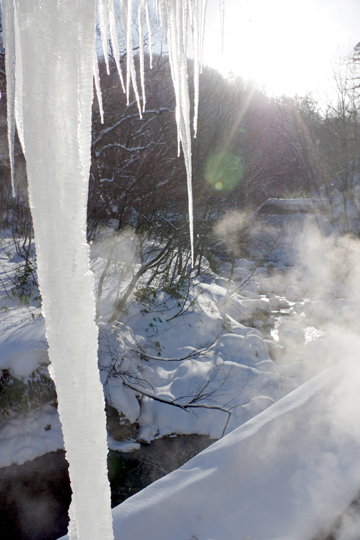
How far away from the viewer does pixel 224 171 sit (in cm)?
1075

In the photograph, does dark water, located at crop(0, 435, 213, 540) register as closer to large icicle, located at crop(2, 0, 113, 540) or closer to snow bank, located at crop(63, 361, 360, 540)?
snow bank, located at crop(63, 361, 360, 540)

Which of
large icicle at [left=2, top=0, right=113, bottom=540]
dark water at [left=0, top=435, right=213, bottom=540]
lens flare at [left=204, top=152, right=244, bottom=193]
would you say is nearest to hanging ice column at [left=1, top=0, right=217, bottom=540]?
large icicle at [left=2, top=0, right=113, bottom=540]

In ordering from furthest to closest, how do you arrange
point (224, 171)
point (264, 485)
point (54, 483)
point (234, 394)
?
point (224, 171)
point (234, 394)
point (54, 483)
point (264, 485)

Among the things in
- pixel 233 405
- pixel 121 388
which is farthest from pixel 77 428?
pixel 233 405

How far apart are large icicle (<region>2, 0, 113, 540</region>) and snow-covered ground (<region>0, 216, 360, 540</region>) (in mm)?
1405

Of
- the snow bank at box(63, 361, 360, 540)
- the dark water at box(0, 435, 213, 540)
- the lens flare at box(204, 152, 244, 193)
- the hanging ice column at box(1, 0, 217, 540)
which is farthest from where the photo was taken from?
the lens flare at box(204, 152, 244, 193)

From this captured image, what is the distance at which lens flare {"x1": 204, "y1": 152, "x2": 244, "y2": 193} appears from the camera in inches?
356

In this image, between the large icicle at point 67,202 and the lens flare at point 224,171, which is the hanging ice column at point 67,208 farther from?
the lens flare at point 224,171

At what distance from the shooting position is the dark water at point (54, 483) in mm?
3662

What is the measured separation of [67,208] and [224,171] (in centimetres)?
1088

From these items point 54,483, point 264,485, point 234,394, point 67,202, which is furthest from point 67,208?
point 234,394

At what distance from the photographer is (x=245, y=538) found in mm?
1554

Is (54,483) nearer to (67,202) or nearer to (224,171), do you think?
(67,202)

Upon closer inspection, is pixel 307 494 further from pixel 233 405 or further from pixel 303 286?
pixel 303 286
